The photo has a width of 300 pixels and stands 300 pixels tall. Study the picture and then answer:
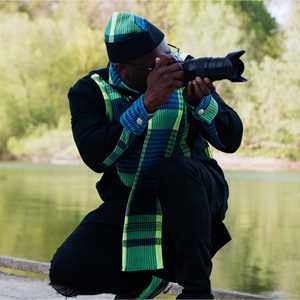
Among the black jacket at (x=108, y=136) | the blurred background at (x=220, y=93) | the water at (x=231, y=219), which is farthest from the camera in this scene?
the blurred background at (x=220, y=93)

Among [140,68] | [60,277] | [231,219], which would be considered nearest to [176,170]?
[140,68]

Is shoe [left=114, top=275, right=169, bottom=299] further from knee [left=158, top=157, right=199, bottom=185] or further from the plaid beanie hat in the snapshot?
the plaid beanie hat

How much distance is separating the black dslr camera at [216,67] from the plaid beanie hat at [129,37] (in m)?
0.10

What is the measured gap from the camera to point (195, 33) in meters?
11.1

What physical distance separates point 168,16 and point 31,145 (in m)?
3.26

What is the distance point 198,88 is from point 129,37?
0.17 metres

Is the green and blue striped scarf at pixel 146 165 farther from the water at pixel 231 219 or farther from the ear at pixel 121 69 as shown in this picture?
the water at pixel 231 219

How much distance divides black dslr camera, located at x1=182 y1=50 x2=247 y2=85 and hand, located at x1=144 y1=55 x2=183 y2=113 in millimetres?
17

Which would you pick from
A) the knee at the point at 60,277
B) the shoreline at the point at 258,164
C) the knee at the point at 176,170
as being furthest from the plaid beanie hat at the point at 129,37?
the shoreline at the point at 258,164

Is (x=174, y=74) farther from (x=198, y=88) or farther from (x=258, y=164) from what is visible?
(x=258, y=164)

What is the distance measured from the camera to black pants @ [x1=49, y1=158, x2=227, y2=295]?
125 cm

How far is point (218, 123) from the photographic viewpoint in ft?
4.51

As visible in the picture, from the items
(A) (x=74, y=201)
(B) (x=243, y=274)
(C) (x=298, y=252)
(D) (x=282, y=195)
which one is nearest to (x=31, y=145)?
(A) (x=74, y=201)

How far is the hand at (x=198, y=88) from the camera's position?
1295 mm
